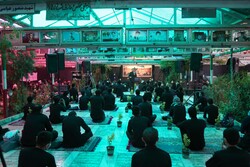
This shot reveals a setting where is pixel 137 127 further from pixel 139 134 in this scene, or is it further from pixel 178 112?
pixel 178 112

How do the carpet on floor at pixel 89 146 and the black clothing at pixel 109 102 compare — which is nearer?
the carpet on floor at pixel 89 146

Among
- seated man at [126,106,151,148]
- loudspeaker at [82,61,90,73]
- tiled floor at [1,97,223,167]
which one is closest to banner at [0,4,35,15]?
tiled floor at [1,97,223,167]

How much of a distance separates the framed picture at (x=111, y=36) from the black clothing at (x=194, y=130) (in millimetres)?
6627

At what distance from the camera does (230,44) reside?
40.8 ft

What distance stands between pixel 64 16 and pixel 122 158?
4.26 metres

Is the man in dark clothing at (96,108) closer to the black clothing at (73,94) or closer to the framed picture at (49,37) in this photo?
the framed picture at (49,37)

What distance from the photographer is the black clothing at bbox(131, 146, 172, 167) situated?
3.52 m

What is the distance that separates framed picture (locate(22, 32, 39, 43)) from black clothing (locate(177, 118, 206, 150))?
8.41m

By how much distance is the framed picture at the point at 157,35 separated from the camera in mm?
12586

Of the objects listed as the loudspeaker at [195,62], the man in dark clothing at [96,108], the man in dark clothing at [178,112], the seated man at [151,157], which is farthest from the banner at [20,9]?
the loudspeaker at [195,62]

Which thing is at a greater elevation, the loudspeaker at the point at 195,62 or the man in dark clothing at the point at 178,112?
the loudspeaker at the point at 195,62

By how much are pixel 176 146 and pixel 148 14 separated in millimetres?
9027

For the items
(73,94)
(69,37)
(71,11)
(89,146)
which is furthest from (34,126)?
(73,94)

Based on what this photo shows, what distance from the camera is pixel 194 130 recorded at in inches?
265
